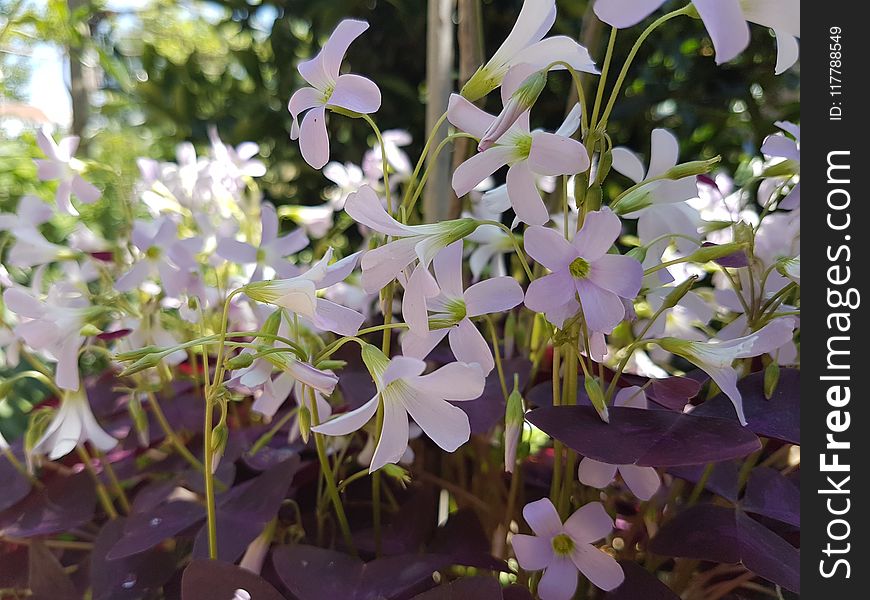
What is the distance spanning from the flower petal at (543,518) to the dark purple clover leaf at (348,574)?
0.07 m

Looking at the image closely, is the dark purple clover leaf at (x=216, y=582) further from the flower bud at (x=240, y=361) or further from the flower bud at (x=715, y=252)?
the flower bud at (x=715, y=252)

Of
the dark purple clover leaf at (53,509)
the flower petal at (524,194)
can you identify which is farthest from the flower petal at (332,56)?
the dark purple clover leaf at (53,509)

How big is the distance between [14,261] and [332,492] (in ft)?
1.50

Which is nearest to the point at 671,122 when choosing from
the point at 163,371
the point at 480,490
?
the point at 480,490

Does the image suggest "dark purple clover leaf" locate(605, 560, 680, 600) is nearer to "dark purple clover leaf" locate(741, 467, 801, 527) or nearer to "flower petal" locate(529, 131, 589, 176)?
"dark purple clover leaf" locate(741, 467, 801, 527)

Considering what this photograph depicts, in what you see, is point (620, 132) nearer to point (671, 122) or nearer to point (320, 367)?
point (671, 122)

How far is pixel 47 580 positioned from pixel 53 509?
10 cm

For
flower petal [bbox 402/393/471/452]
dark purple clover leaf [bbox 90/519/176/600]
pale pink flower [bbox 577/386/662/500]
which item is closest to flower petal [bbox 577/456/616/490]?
pale pink flower [bbox 577/386/662/500]

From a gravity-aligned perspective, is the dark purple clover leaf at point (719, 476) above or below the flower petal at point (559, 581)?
above

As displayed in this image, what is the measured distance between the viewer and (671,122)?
1.12 meters

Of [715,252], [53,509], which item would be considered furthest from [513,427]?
[53,509]

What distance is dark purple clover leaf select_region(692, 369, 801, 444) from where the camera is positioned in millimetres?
384

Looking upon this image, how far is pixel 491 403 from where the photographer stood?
51cm

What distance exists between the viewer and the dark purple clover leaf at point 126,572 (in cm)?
47
